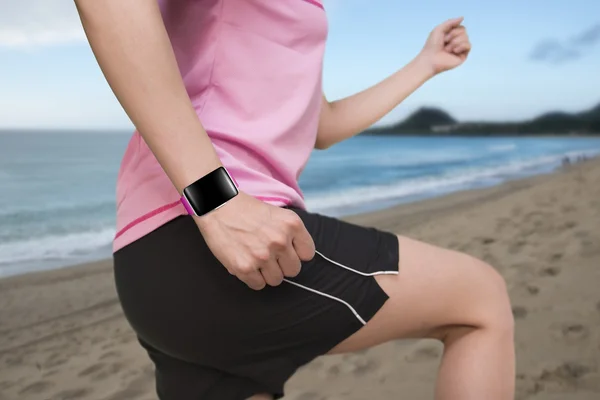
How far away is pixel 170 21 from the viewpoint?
2.54ft

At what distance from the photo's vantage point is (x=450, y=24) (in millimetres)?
1170

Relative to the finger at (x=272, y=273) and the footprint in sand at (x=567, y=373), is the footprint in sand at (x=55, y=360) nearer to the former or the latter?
the footprint in sand at (x=567, y=373)

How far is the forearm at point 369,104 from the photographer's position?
1.14 meters

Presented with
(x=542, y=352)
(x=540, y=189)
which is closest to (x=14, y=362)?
(x=542, y=352)

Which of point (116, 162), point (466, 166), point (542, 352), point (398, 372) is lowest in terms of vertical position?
point (116, 162)

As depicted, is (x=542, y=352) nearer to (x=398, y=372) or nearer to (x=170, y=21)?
(x=398, y=372)

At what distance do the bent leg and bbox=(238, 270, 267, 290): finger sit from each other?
0.15m

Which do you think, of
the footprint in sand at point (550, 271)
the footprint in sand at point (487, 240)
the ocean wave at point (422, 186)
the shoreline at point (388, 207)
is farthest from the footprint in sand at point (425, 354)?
the ocean wave at point (422, 186)

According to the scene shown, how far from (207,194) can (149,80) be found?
13 cm

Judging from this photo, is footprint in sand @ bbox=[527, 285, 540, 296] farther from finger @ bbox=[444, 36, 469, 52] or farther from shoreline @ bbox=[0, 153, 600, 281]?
shoreline @ bbox=[0, 153, 600, 281]

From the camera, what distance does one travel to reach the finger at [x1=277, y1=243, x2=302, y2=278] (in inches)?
24.2

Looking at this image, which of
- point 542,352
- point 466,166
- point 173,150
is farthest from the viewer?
point 466,166

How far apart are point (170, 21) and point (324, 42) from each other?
0.68 ft

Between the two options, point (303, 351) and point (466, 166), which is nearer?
point (303, 351)
